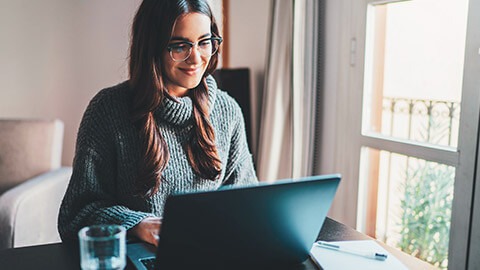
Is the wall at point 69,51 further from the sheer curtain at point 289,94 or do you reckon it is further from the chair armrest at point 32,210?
the chair armrest at point 32,210

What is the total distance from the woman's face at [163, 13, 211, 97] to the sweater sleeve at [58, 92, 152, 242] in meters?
0.20

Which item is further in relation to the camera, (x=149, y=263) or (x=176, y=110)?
(x=176, y=110)

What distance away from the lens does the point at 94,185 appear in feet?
3.55

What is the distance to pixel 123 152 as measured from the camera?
115 centimetres

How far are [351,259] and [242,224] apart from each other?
0.30m

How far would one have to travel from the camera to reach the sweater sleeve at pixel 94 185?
103 cm

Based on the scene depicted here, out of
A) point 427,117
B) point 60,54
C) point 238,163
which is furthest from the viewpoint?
point 60,54

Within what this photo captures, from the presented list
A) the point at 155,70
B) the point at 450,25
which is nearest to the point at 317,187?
the point at 155,70

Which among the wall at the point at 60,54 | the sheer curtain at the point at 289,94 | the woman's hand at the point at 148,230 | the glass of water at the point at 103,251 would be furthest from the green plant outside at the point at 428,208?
the wall at the point at 60,54

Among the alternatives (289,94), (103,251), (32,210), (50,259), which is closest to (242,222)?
(103,251)

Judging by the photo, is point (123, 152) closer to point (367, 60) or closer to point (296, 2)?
point (367, 60)

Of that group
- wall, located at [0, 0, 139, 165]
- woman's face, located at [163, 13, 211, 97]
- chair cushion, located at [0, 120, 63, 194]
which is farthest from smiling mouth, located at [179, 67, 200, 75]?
wall, located at [0, 0, 139, 165]

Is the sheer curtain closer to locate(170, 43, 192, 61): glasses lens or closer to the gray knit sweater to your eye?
the gray knit sweater

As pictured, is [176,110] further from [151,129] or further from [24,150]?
[24,150]
